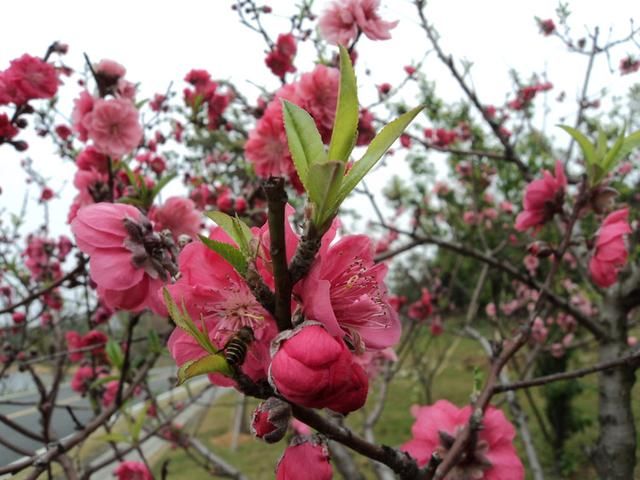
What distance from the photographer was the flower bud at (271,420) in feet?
1.71

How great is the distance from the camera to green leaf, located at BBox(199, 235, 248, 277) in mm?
517

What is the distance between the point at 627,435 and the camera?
6.51 ft

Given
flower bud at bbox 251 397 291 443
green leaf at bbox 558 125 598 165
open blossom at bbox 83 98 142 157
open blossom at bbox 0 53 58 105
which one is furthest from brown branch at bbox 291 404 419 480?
open blossom at bbox 0 53 58 105

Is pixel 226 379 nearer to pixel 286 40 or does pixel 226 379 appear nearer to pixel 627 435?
pixel 627 435

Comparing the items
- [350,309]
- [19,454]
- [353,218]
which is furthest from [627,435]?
[353,218]

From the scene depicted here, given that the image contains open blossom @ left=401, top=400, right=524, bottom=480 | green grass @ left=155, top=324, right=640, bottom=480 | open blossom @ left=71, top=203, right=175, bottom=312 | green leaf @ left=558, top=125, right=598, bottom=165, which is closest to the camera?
open blossom @ left=71, top=203, right=175, bottom=312

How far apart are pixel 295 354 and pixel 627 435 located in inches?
83.4

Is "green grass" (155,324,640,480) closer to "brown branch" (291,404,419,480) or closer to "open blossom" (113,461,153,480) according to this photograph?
"open blossom" (113,461,153,480)

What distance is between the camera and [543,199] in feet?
5.04

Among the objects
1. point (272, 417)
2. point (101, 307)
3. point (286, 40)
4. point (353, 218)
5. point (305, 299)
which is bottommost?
point (272, 417)

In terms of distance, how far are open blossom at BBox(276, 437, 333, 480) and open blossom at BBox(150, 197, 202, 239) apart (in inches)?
34.9

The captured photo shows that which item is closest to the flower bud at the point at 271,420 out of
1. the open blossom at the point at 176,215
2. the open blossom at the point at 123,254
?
the open blossom at the point at 123,254

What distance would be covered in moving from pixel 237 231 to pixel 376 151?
0.61 feet

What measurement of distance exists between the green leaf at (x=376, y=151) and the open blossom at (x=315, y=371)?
0.15 meters
